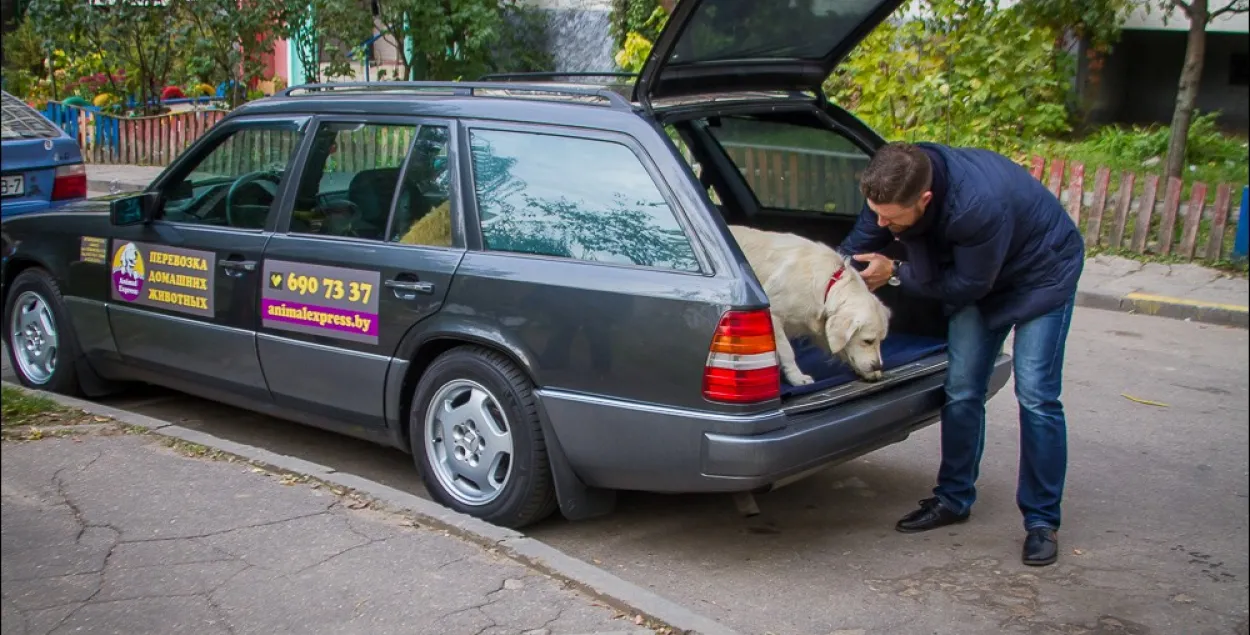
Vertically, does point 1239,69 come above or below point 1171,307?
above

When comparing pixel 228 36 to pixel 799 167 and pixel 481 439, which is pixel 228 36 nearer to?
pixel 799 167

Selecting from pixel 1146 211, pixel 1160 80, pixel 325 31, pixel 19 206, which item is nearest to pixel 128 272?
pixel 19 206

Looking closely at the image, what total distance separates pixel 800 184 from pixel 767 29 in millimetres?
1162

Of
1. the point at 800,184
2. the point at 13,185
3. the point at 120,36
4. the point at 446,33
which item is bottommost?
the point at 13,185

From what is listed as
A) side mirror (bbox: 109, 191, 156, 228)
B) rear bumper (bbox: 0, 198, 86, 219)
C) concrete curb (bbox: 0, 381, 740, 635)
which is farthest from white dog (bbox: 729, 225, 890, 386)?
rear bumper (bbox: 0, 198, 86, 219)

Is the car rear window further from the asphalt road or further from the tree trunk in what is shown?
the tree trunk

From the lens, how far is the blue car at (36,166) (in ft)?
30.3

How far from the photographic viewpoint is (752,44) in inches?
209

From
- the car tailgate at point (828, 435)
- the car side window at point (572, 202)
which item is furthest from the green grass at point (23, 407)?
the car tailgate at point (828, 435)

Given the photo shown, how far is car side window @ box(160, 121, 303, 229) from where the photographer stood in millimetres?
5645

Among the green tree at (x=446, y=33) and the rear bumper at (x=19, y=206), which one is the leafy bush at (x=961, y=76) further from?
the rear bumper at (x=19, y=206)

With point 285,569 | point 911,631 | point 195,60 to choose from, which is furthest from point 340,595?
point 195,60

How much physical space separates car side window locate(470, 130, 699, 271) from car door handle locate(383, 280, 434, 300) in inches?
11.6

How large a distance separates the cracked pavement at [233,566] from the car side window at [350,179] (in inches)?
43.0
